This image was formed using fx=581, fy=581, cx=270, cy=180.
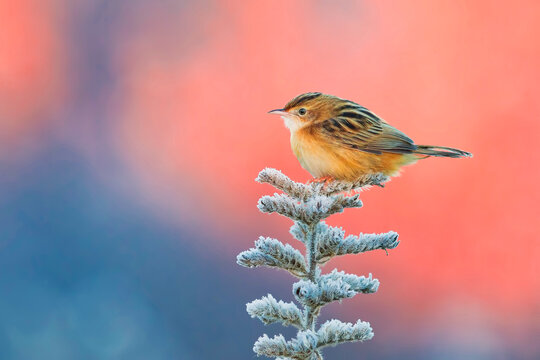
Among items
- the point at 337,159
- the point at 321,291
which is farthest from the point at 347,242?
the point at 337,159

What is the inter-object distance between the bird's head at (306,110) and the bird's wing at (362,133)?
128 millimetres

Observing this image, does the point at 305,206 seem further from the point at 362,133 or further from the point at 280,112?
the point at 362,133

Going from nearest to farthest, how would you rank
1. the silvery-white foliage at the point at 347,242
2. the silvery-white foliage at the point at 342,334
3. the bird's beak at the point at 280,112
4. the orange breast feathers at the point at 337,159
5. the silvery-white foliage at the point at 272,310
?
the silvery-white foliage at the point at 342,334 → the silvery-white foliage at the point at 272,310 → the silvery-white foliage at the point at 347,242 → the orange breast feathers at the point at 337,159 → the bird's beak at the point at 280,112

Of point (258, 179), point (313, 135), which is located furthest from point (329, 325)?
point (313, 135)

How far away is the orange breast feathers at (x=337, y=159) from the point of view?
25.7 feet

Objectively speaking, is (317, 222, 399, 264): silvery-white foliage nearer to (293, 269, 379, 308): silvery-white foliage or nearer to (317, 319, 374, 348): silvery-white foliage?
(293, 269, 379, 308): silvery-white foliage

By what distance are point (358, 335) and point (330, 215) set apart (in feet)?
3.85

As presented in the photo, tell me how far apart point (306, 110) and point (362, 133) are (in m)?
0.90

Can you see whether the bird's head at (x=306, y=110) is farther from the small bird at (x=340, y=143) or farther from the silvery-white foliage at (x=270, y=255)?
the silvery-white foliage at (x=270, y=255)

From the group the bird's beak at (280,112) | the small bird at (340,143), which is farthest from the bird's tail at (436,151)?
the bird's beak at (280,112)

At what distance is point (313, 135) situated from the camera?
26.6 ft

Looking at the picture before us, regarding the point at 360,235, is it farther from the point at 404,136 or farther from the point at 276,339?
the point at 404,136

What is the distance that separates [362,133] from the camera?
843cm

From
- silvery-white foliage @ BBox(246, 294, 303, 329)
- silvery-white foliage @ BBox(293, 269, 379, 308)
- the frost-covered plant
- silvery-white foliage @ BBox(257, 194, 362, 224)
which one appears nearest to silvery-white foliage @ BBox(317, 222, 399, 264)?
the frost-covered plant
